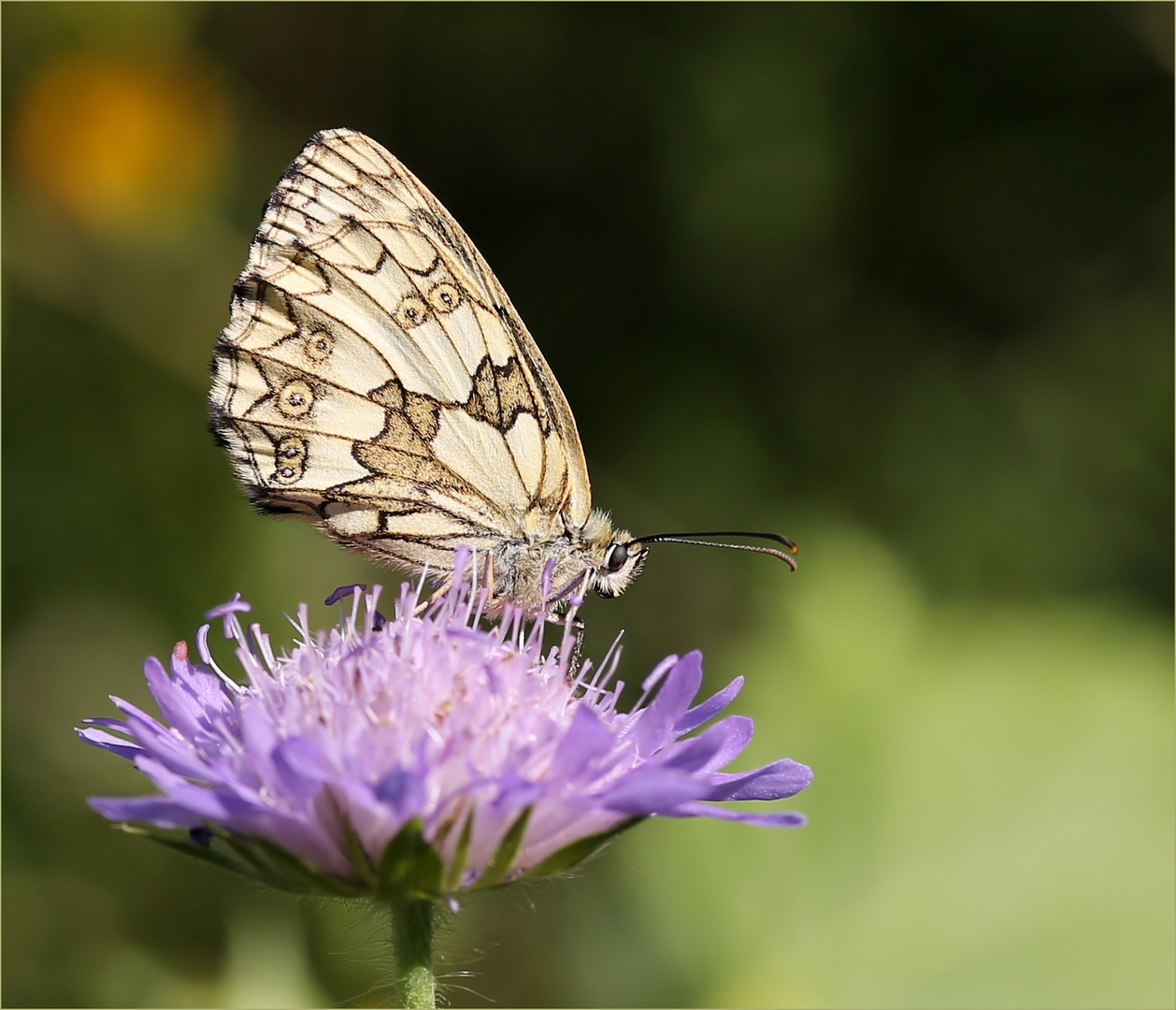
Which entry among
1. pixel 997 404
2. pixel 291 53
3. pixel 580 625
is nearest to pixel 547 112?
pixel 291 53

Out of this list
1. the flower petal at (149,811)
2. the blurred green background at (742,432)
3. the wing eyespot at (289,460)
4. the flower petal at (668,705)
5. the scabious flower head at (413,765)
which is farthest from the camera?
the blurred green background at (742,432)

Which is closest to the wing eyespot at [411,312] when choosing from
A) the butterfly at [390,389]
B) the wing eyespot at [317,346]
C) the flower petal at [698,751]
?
the butterfly at [390,389]

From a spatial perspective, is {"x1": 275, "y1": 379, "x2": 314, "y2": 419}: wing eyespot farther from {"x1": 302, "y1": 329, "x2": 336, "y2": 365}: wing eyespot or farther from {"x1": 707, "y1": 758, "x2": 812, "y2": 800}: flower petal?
{"x1": 707, "y1": 758, "x2": 812, "y2": 800}: flower petal

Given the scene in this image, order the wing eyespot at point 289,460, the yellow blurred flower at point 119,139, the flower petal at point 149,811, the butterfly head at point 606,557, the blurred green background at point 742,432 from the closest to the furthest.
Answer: the flower petal at point 149,811 < the wing eyespot at point 289,460 < the butterfly head at point 606,557 < the blurred green background at point 742,432 < the yellow blurred flower at point 119,139

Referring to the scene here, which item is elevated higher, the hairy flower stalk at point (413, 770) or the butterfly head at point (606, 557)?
the butterfly head at point (606, 557)

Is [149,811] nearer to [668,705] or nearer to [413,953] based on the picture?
[413,953]

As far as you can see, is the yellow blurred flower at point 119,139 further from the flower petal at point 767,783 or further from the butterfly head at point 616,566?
the flower petal at point 767,783

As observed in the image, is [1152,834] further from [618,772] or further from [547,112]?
[547,112]
